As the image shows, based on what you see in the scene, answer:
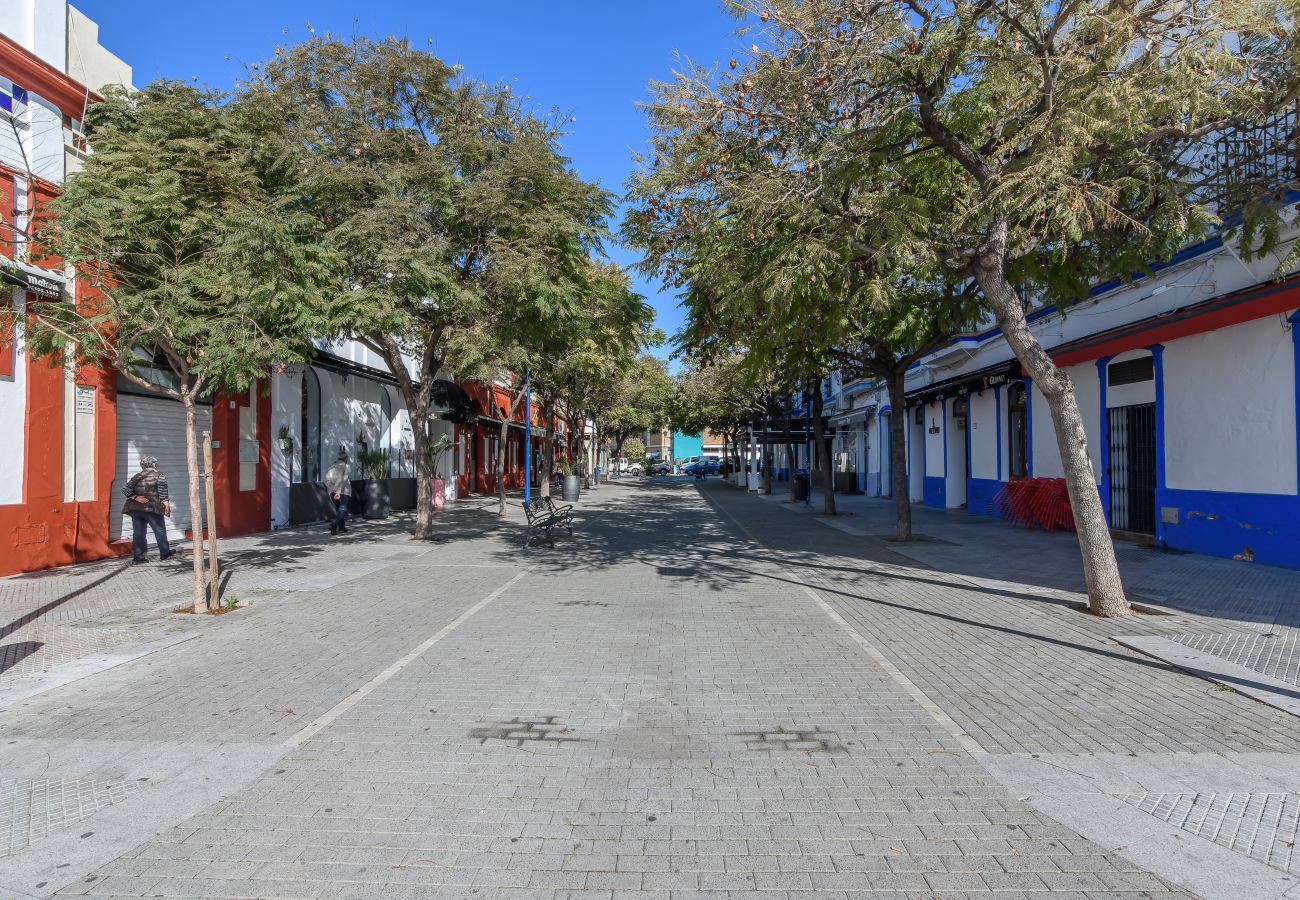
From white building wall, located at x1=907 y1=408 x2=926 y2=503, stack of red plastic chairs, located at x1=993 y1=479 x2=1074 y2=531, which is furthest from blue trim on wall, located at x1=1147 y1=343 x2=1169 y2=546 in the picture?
white building wall, located at x1=907 y1=408 x2=926 y2=503

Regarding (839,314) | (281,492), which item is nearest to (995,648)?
(839,314)

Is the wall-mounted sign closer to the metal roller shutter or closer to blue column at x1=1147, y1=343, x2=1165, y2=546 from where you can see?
Result: the metal roller shutter

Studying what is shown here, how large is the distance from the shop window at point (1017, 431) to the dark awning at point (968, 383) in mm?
478

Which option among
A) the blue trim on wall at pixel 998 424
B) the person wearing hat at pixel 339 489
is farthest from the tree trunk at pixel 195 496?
the blue trim on wall at pixel 998 424

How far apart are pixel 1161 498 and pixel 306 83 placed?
15750 millimetres

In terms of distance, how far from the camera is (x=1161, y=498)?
13.5 metres

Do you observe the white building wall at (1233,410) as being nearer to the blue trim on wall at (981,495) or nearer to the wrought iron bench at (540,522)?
the blue trim on wall at (981,495)

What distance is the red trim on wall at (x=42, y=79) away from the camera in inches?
437

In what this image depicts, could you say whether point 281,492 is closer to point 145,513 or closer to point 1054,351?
point 145,513

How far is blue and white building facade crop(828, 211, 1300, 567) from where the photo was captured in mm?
10992

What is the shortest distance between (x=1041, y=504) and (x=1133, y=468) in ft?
6.67

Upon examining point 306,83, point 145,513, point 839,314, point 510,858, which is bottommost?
point 510,858

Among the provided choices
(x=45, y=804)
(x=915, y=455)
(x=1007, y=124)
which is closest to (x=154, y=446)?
(x=45, y=804)

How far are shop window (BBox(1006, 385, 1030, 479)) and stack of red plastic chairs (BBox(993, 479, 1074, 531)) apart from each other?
2.06 m
